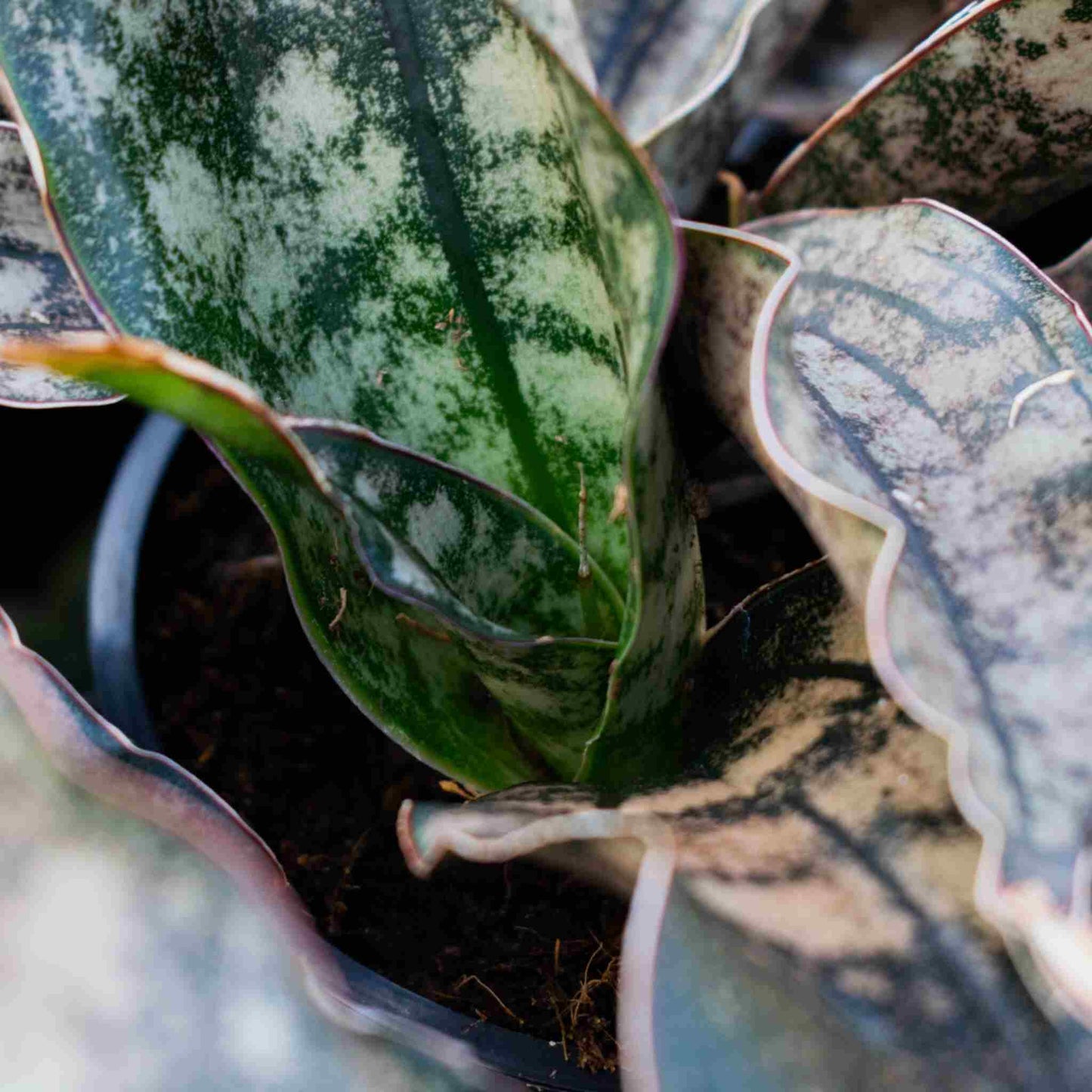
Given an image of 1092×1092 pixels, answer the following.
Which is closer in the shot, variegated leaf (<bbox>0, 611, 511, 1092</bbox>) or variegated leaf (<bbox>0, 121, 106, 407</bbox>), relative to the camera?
variegated leaf (<bbox>0, 611, 511, 1092</bbox>)

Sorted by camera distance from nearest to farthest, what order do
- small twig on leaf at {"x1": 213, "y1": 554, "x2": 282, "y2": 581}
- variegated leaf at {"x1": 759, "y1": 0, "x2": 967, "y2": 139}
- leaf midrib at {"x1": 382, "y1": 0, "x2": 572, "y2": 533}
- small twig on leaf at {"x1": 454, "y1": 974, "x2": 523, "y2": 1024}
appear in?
1. leaf midrib at {"x1": 382, "y1": 0, "x2": 572, "y2": 533}
2. small twig on leaf at {"x1": 454, "y1": 974, "x2": 523, "y2": 1024}
3. small twig on leaf at {"x1": 213, "y1": 554, "x2": 282, "y2": 581}
4. variegated leaf at {"x1": 759, "y1": 0, "x2": 967, "y2": 139}

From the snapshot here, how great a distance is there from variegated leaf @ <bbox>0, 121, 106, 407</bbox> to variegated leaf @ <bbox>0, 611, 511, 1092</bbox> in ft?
0.68

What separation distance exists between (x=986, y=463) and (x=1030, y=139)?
185mm

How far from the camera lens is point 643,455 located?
0.26 m

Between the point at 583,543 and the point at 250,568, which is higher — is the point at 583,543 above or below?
above

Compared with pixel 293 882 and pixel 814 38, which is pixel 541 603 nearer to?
pixel 293 882

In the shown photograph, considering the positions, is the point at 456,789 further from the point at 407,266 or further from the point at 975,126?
the point at 975,126

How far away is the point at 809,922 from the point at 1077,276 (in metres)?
0.30

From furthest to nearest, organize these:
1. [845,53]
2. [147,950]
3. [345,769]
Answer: [845,53]
[345,769]
[147,950]

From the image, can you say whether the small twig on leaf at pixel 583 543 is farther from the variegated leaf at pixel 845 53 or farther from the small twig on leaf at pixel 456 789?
the variegated leaf at pixel 845 53

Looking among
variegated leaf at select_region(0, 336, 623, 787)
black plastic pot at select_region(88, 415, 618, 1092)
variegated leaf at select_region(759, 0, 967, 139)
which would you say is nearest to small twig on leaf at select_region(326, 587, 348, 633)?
variegated leaf at select_region(0, 336, 623, 787)

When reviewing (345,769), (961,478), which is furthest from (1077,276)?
(345,769)

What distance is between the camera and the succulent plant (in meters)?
0.23

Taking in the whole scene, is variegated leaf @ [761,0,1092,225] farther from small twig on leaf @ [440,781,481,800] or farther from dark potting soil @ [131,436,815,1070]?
small twig on leaf @ [440,781,481,800]
